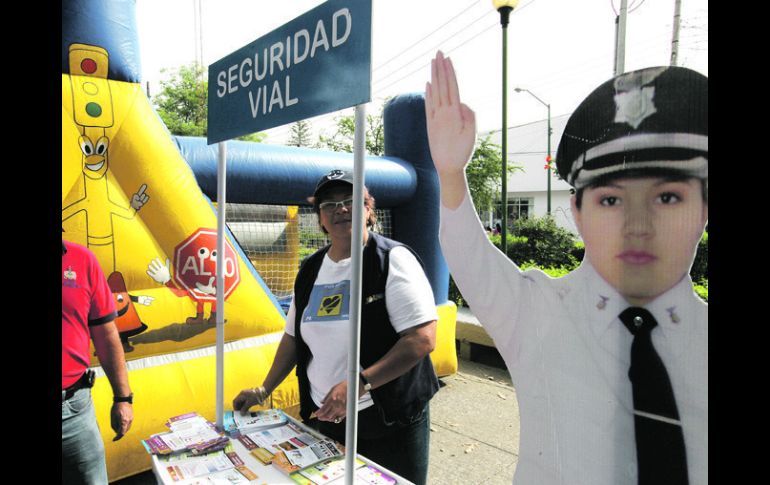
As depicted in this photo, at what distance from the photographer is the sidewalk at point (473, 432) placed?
2848 millimetres

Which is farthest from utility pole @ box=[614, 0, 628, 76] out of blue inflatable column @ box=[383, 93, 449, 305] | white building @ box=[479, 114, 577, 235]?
blue inflatable column @ box=[383, 93, 449, 305]

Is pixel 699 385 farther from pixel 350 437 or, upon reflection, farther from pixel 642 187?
pixel 350 437

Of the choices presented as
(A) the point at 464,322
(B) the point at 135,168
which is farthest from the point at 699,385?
(A) the point at 464,322

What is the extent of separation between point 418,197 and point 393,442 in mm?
2752

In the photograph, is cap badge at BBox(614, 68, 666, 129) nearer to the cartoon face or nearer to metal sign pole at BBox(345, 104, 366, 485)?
metal sign pole at BBox(345, 104, 366, 485)

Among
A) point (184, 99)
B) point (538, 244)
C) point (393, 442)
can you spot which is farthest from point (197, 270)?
point (184, 99)

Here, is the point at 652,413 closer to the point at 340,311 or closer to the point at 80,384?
the point at 340,311

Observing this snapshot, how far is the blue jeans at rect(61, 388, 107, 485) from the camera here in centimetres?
A: 195

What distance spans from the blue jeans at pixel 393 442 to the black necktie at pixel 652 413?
0.93 m

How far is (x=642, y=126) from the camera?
0.98m

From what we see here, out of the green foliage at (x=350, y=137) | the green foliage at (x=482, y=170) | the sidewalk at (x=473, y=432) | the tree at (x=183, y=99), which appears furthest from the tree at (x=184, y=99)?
the sidewalk at (x=473, y=432)

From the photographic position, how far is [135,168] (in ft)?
9.37

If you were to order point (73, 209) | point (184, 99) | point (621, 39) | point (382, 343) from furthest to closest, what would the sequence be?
point (184, 99) < point (73, 209) < point (382, 343) < point (621, 39)

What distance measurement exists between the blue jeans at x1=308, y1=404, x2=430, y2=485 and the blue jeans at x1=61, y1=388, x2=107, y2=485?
1.06 m
